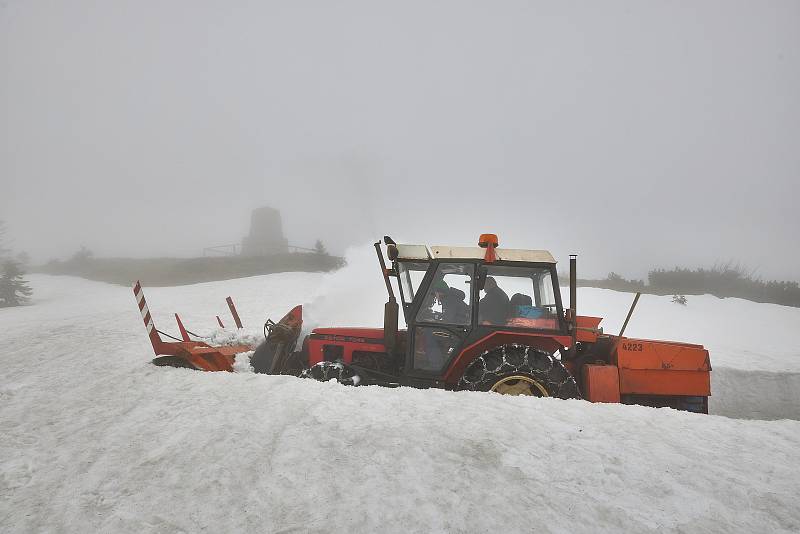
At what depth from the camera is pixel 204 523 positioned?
6.64 ft

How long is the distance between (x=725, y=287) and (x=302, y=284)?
81.5 ft

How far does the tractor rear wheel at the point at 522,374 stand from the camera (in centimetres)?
414

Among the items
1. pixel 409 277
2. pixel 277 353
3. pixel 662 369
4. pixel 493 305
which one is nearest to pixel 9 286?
pixel 277 353

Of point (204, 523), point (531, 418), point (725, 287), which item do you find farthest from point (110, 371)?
point (725, 287)

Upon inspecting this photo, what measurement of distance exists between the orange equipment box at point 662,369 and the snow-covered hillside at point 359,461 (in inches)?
37.3

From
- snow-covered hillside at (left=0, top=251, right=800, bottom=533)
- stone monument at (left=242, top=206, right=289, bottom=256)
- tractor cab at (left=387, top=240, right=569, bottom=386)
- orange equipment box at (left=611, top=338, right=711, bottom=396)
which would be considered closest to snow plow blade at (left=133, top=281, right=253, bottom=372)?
snow-covered hillside at (left=0, top=251, right=800, bottom=533)

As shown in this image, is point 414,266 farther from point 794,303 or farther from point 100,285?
point 100,285

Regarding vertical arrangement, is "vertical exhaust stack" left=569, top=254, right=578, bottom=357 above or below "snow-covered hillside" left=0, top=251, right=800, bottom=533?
above

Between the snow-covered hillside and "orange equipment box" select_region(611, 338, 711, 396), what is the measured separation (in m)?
0.95

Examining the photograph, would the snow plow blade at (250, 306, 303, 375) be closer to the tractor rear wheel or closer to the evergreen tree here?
the tractor rear wheel

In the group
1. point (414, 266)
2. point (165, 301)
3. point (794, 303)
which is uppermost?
point (414, 266)

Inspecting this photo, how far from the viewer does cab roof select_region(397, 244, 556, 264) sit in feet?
15.4

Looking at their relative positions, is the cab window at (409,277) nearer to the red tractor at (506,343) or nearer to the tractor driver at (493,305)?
the red tractor at (506,343)

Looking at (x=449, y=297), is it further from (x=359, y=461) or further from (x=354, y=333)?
(x=359, y=461)
